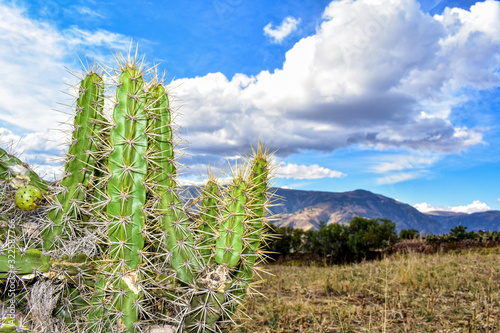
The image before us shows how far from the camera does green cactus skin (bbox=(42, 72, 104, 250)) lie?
3420 mm

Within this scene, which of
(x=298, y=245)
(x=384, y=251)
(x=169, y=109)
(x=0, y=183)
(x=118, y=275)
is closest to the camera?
(x=118, y=275)

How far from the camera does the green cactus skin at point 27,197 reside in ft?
11.2

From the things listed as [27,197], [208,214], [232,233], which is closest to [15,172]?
[27,197]

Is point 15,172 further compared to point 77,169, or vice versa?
point 15,172

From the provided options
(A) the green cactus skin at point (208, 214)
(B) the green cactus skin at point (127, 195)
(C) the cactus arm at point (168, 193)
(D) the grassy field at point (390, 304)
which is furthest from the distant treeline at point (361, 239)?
(B) the green cactus skin at point (127, 195)

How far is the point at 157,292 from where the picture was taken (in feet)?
10.5

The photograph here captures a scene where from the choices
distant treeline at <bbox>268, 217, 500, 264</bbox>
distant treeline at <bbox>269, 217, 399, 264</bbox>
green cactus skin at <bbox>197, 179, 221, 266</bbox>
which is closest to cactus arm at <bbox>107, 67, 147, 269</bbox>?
green cactus skin at <bbox>197, 179, 221, 266</bbox>

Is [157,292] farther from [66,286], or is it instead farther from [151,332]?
[66,286]

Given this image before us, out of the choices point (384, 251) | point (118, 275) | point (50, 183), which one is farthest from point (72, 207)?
point (384, 251)

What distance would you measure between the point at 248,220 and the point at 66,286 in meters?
1.81

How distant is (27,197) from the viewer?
3.44 metres

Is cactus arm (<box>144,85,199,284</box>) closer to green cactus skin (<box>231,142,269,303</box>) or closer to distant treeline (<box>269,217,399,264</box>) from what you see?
green cactus skin (<box>231,142,269,303</box>)

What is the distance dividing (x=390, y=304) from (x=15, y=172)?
526 centimetres

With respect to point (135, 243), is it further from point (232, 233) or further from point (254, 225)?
point (254, 225)
